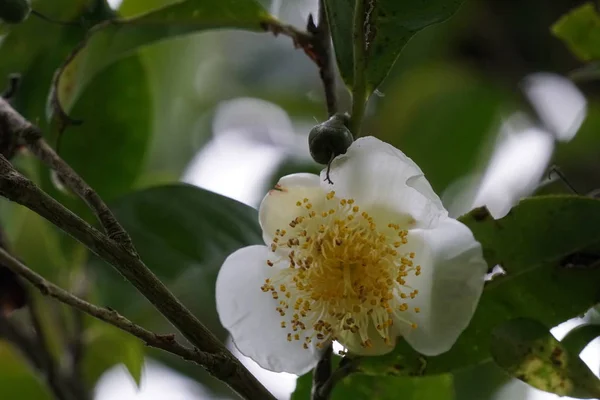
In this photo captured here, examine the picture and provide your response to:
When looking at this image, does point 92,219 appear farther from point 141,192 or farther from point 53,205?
point 53,205

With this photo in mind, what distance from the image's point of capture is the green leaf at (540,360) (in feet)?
2.40

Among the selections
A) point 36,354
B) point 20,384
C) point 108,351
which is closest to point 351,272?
point 36,354

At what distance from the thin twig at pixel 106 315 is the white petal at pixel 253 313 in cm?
21

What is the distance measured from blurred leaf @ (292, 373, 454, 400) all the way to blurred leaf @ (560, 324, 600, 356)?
20 cm

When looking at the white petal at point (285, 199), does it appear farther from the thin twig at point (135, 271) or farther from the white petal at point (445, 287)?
the thin twig at point (135, 271)

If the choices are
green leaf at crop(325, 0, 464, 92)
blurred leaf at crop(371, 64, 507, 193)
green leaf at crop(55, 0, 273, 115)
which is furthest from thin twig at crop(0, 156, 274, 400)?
blurred leaf at crop(371, 64, 507, 193)

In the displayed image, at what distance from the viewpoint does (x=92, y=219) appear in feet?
3.69

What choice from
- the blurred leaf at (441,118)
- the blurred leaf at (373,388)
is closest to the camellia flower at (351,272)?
the blurred leaf at (373,388)

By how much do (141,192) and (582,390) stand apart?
23.8 inches

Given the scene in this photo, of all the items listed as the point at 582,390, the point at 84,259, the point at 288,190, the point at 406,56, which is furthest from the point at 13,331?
the point at 406,56

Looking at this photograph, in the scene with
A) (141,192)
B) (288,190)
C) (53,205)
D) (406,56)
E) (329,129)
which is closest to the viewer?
(53,205)

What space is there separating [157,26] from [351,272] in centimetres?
43

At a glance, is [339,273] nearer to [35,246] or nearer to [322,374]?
[322,374]

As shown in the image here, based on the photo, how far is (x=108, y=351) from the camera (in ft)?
4.56
